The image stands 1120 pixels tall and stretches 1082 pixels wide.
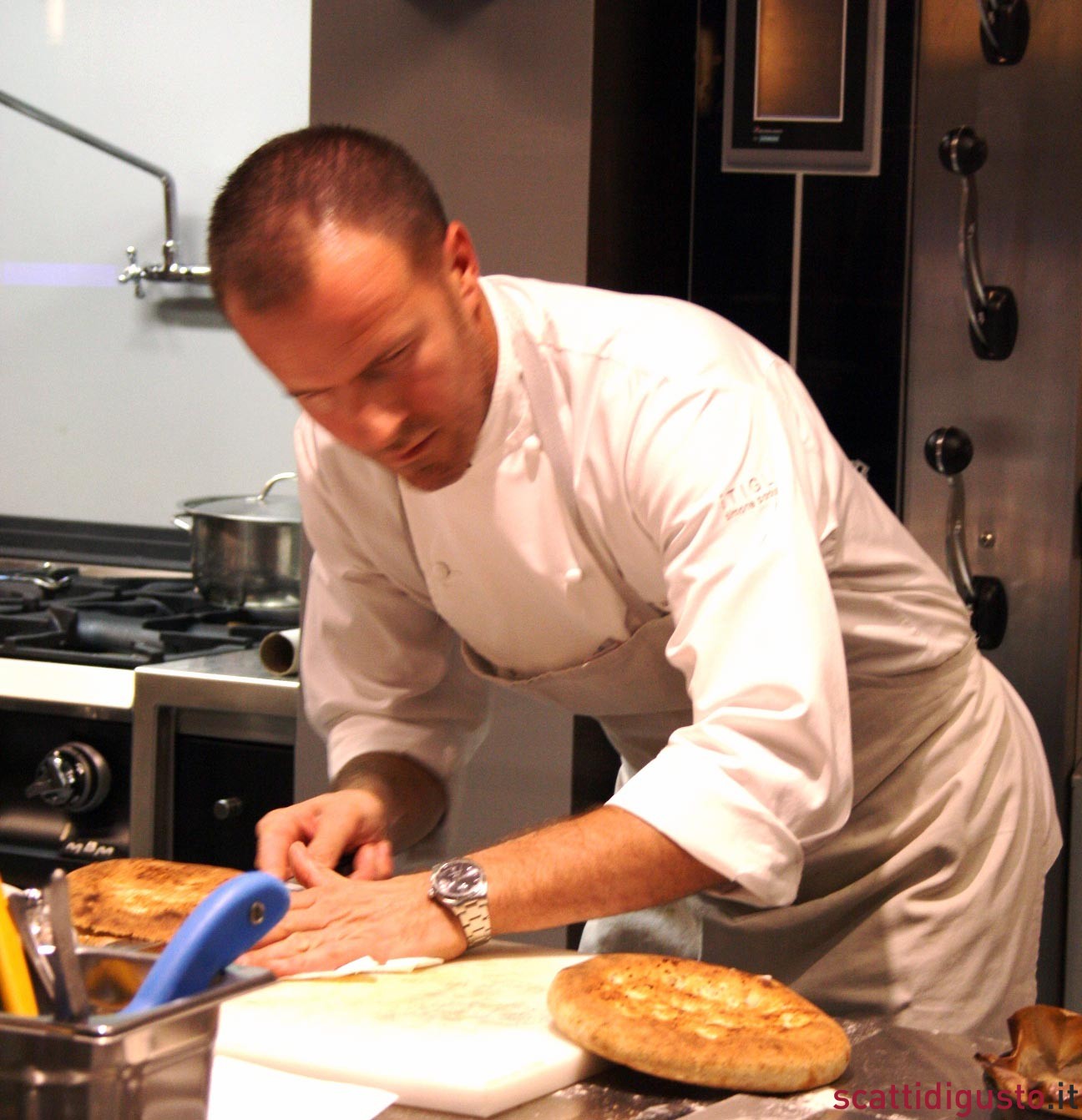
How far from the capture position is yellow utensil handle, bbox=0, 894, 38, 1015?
25.1 inches

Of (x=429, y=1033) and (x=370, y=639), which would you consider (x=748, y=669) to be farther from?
(x=370, y=639)

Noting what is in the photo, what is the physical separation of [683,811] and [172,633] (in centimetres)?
151

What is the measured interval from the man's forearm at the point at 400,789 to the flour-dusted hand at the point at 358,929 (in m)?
0.26

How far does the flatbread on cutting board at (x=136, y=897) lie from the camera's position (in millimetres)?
1171

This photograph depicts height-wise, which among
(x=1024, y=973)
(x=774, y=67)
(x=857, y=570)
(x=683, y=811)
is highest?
(x=774, y=67)

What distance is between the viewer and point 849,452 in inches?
82.6

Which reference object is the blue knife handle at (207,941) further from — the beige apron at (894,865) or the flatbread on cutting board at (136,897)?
the beige apron at (894,865)

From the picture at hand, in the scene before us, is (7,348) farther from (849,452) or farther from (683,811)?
(683,811)

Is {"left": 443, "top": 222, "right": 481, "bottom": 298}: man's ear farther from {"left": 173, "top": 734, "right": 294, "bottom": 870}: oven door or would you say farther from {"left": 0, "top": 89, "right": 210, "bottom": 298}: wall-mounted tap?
{"left": 0, "top": 89, "right": 210, "bottom": 298}: wall-mounted tap

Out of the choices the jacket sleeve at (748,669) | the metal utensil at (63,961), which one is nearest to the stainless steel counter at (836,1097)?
the jacket sleeve at (748,669)

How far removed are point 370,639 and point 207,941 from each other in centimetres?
94

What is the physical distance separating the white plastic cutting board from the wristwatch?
24 mm

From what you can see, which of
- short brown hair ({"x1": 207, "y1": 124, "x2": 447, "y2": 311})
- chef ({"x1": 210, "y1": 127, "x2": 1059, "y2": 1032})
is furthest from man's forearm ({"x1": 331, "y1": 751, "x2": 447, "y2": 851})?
short brown hair ({"x1": 207, "y1": 124, "x2": 447, "y2": 311})

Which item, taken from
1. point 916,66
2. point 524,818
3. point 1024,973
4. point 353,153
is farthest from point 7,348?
point 1024,973
